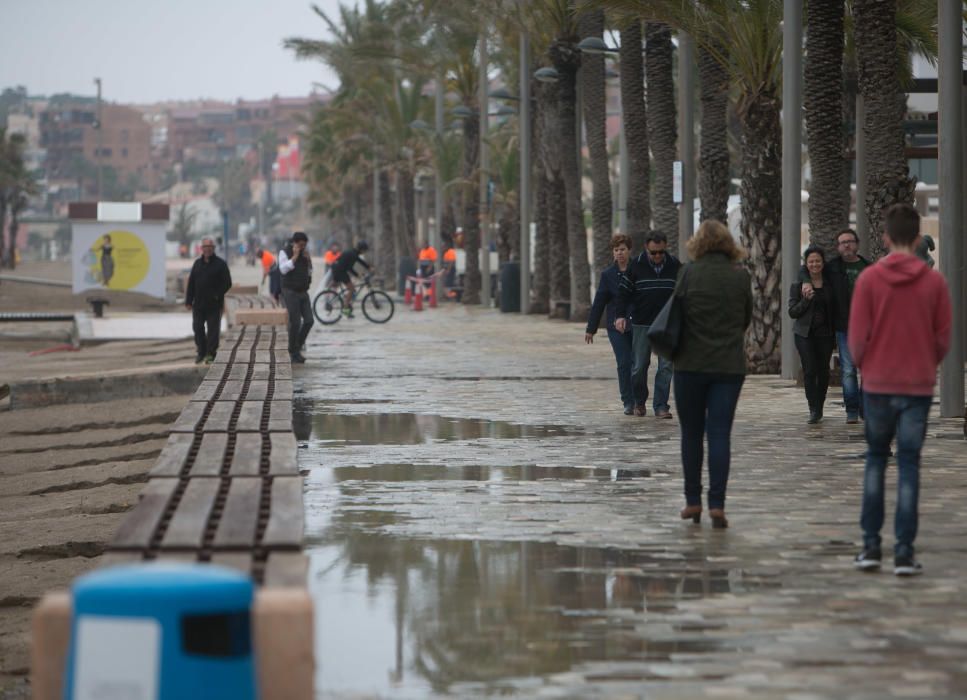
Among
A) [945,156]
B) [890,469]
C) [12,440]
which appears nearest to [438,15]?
[12,440]

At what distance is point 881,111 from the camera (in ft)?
58.0

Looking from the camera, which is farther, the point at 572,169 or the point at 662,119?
the point at 572,169

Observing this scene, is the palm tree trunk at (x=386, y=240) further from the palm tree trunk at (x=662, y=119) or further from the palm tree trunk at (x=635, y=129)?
the palm tree trunk at (x=662, y=119)

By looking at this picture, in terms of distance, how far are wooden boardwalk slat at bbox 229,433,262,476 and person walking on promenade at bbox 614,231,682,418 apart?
559 centimetres

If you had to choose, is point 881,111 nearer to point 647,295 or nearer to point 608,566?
point 647,295

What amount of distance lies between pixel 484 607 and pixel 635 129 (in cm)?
2405

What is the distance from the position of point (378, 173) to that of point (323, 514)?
198 ft

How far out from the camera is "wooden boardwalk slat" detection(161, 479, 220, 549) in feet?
21.5

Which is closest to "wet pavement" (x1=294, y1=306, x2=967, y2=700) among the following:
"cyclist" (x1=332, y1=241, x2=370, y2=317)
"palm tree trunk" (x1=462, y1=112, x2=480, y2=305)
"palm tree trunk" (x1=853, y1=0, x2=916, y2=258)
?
"palm tree trunk" (x1=853, y1=0, x2=916, y2=258)

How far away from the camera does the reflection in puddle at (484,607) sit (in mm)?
6559

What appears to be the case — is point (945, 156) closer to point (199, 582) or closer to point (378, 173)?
point (199, 582)

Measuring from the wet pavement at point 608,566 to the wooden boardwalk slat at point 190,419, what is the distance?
0.86 meters

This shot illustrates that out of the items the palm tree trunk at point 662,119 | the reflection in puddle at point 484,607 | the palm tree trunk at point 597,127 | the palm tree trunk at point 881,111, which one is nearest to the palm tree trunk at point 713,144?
the palm tree trunk at point 662,119

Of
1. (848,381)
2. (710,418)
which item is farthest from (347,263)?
(710,418)
